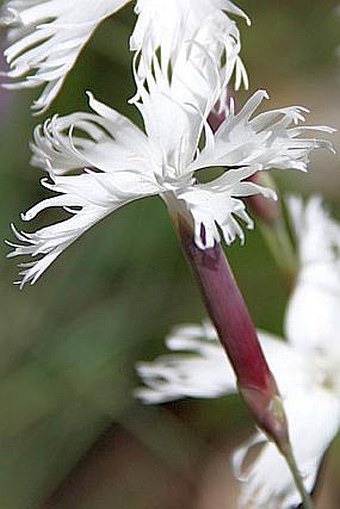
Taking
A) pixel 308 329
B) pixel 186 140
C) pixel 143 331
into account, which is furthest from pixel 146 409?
pixel 186 140

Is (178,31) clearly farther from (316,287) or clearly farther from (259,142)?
(316,287)

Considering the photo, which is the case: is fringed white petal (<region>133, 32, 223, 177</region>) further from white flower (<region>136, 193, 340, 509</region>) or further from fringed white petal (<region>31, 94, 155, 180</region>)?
white flower (<region>136, 193, 340, 509</region>)

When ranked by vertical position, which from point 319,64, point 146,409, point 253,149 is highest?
point 253,149

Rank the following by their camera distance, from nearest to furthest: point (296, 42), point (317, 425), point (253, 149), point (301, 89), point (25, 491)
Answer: point (253, 149)
point (317, 425)
point (25, 491)
point (296, 42)
point (301, 89)

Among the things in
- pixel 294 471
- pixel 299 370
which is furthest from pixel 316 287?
pixel 294 471

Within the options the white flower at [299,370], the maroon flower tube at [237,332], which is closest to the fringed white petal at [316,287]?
the white flower at [299,370]

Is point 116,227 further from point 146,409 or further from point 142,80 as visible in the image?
point 142,80

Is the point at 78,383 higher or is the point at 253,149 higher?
the point at 253,149
